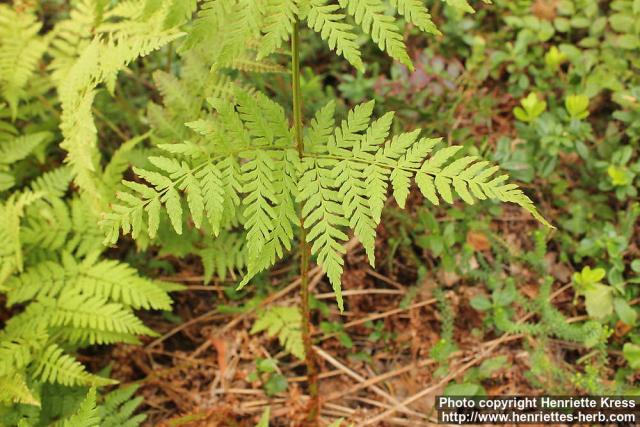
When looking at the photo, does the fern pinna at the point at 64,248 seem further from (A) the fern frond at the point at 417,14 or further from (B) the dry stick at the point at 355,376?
(A) the fern frond at the point at 417,14

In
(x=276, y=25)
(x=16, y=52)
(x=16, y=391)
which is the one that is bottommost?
(x=16, y=391)

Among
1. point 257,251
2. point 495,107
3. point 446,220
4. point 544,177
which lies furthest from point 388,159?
point 495,107

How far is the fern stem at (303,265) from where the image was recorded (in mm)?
1771

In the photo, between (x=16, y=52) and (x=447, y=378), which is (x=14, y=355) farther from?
(x=447, y=378)

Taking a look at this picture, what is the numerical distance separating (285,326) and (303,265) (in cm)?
78

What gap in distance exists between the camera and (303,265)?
6.95ft

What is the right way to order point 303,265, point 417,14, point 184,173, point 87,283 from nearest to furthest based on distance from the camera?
point 417,14, point 184,173, point 303,265, point 87,283

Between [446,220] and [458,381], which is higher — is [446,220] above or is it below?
above

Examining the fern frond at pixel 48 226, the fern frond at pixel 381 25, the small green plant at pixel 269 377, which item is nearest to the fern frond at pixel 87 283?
the fern frond at pixel 48 226

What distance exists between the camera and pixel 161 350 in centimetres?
291

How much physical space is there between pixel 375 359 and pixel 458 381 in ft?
1.46

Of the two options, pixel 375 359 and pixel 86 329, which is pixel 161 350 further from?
pixel 375 359

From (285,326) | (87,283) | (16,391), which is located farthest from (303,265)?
(16,391)

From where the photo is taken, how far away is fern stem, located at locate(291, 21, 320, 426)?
1771mm
